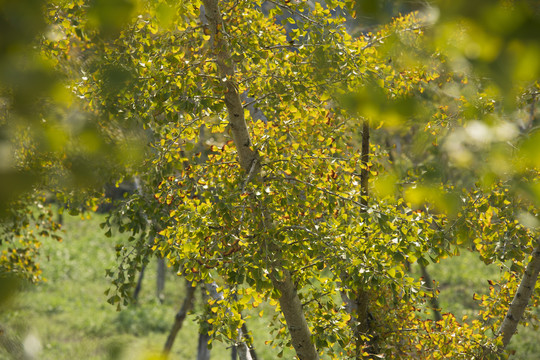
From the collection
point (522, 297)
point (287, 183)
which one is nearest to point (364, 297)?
point (522, 297)

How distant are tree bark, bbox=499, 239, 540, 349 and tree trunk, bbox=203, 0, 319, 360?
183 cm

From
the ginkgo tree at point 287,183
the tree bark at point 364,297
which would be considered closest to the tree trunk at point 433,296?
the ginkgo tree at point 287,183

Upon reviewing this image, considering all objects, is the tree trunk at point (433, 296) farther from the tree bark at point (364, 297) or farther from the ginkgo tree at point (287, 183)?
the tree bark at point (364, 297)

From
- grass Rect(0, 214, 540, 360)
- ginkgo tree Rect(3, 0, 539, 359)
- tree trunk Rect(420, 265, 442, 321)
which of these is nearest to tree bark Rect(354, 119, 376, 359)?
ginkgo tree Rect(3, 0, 539, 359)

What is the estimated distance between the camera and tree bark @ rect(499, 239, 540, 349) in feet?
15.0

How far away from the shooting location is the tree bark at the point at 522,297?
456 centimetres

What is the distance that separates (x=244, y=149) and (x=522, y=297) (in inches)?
109

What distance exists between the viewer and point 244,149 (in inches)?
167

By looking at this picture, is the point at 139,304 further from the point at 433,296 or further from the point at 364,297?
the point at 433,296

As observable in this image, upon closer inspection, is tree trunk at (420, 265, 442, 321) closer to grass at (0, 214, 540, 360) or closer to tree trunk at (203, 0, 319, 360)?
tree trunk at (203, 0, 319, 360)

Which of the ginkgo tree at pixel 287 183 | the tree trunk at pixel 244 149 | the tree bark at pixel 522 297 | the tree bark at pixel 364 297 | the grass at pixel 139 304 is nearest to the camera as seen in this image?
the ginkgo tree at pixel 287 183

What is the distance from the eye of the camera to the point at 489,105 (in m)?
3.61

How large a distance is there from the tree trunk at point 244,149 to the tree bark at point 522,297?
72.1 inches

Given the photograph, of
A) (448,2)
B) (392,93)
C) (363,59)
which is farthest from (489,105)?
(448,2)
